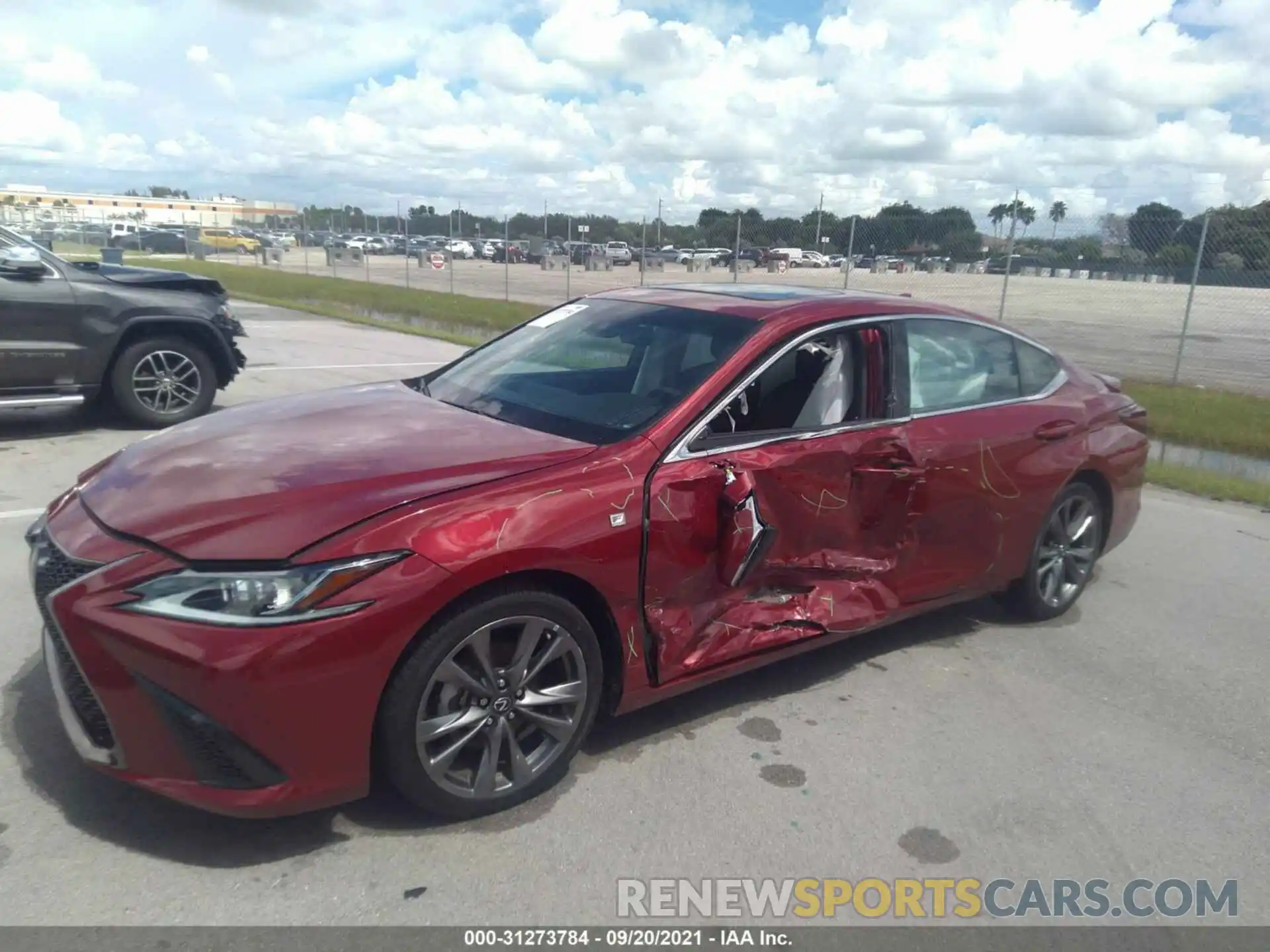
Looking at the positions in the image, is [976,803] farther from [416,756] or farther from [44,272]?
Answer: [44,272]

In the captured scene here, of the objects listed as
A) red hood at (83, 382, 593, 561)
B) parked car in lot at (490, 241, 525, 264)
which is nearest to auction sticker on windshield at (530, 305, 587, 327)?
red hood at (83, 382, 593, 561)

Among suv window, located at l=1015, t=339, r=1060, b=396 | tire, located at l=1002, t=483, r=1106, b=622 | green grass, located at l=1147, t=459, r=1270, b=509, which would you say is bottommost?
green grass, located at l=1147, t=459, r=1270, b=509

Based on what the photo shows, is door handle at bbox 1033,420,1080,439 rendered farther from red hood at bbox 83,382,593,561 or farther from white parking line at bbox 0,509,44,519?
white parking line at bbox 0,509,44,519

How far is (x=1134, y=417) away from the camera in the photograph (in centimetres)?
543

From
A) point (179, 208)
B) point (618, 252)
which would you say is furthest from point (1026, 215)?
point (179, 208)

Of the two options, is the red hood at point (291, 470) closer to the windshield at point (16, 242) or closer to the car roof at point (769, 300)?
the car roof at point (769, 300)

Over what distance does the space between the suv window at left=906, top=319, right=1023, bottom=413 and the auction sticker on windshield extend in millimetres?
1543

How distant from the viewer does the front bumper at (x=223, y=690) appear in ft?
8.58

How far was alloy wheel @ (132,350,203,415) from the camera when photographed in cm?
827

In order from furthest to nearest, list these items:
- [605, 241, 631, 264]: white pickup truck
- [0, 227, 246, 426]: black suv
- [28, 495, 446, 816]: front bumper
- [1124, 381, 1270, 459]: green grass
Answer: [605, 241, 631, 264]: white pickup truck → [1124, 381, 1270, 459]: green grass → [0, 227, 246, 426]: black suv → [28, 495, 446, 816]: front bumper
